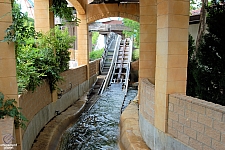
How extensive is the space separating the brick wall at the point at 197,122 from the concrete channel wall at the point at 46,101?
8.76 ft

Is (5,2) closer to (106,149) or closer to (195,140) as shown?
(195,140)

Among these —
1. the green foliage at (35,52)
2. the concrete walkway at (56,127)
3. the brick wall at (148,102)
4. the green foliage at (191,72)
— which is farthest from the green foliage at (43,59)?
the green foliage at (191,72)

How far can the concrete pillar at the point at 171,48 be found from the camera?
3398 mm

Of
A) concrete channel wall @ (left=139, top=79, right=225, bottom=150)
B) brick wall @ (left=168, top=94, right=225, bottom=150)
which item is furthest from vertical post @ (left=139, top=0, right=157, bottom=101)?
brick wall @ (left=168, top=94, right=225, bottom=150)

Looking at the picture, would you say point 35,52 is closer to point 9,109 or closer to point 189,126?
point 9,109

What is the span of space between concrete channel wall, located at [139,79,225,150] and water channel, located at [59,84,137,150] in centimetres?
182

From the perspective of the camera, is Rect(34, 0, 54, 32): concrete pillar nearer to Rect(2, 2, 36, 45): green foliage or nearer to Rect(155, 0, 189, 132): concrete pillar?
Rect(2, 2, 36, 45): green foliage

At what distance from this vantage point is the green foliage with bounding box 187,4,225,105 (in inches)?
176

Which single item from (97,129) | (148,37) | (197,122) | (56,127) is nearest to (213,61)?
(148,37)

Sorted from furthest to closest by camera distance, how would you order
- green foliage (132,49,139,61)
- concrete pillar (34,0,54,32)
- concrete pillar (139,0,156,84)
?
green foliage (132,49,139,61), concrete pillar (34,0,54,32), concrete pillar (139,0,156,84)

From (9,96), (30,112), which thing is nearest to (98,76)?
(30,112)

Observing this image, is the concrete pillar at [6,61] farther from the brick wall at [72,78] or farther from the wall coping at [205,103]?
the brick wall at [72,78]

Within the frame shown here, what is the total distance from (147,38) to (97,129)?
306cm

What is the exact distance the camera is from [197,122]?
2.90 meters
